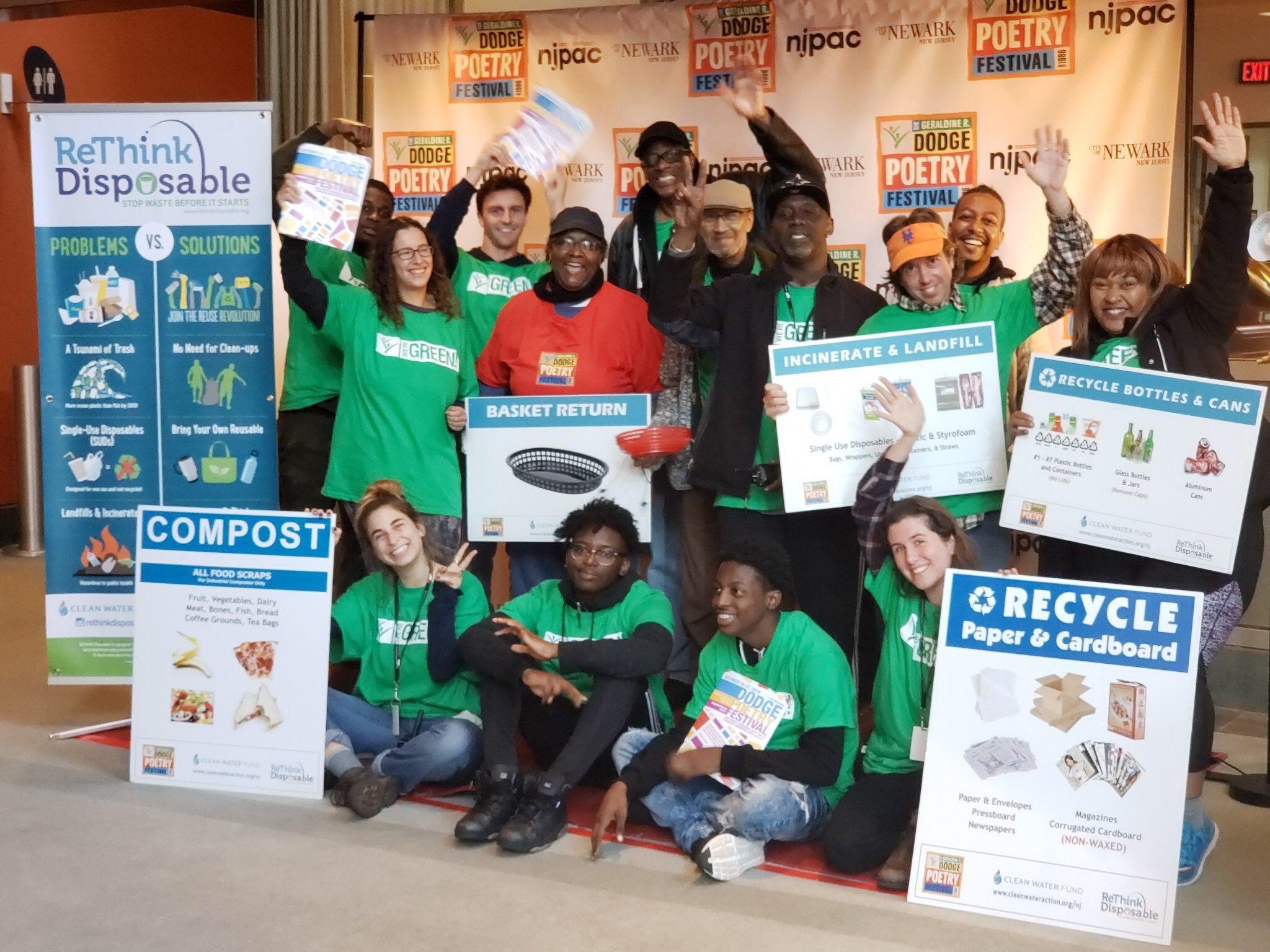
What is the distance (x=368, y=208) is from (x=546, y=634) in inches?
65.3

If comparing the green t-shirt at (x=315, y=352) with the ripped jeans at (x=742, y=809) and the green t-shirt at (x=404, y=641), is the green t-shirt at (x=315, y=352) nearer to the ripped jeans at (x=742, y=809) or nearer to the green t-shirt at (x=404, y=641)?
the green t-shirt at (x=404, y=641)

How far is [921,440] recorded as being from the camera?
370 cm

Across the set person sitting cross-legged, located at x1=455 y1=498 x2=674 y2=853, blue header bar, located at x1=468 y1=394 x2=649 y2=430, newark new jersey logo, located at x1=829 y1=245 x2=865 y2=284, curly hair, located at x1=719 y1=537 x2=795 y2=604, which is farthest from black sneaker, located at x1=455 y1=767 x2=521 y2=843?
newark new jersey logo, located at x1=829 y1=245 x2=865 y2=284

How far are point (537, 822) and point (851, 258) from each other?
2639 mm

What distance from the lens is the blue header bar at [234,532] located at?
3.79 metres

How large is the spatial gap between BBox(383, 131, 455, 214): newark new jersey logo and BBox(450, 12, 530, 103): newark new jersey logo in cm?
19

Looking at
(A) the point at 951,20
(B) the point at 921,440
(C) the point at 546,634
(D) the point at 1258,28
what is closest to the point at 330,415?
(C) the point at 546,634

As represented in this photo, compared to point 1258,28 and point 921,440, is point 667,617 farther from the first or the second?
point 1258,28

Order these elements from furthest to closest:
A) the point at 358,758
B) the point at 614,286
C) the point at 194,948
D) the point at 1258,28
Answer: the point at 1258,28 < the point at 614,286 < the point at 358,758 < the point at 194,948

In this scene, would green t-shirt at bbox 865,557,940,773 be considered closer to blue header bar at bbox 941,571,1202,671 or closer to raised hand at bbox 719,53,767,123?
blue header bar at bbox 941,571,1202,671

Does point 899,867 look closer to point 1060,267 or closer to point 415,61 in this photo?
point 1060,267

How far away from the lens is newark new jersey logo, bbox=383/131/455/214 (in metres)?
5.70

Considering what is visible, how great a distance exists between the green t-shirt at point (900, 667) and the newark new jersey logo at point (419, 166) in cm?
298

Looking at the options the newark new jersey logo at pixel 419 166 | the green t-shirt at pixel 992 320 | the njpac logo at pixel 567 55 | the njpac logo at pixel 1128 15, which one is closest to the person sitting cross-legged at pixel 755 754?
the green t-shirt at pixel 992 320
